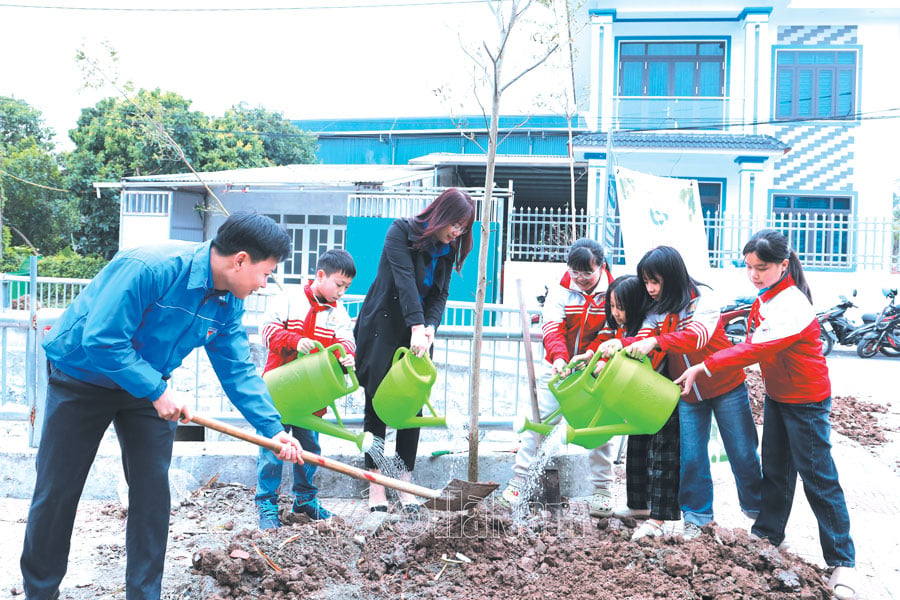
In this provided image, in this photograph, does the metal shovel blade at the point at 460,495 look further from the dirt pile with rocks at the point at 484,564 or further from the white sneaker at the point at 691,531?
the white sneaker at the point at 691,531

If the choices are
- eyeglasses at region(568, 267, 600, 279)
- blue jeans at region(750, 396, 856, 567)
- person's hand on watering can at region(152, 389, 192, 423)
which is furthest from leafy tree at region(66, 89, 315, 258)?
blue jeans at region(750, 396, 856, 567)

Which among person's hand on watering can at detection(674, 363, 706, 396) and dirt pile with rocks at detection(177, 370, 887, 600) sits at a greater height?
person's hand on watering can at detection(674, 363, 706, 396)

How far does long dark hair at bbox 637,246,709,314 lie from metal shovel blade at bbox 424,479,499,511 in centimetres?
111

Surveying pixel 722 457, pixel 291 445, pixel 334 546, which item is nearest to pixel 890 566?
pixel 722 457

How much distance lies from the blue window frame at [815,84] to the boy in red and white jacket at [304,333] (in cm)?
1661

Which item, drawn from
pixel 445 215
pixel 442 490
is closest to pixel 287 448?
pixel 442 490

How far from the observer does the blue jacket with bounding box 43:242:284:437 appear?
2.27m

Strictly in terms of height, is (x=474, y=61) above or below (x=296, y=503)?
above

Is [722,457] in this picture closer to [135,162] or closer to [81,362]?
[81,362]

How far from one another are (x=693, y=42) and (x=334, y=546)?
1640 centimetres

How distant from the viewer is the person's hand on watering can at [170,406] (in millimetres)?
2398

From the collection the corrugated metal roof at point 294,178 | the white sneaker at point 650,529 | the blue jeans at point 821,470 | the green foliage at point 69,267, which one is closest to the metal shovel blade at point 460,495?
the white sneaker at point 650,529

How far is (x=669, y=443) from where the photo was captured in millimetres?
3527

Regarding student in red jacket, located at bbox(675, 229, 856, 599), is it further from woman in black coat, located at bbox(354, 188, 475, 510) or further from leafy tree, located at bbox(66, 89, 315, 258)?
leafy tree, located at bbox(66, 89, 315, 258)
